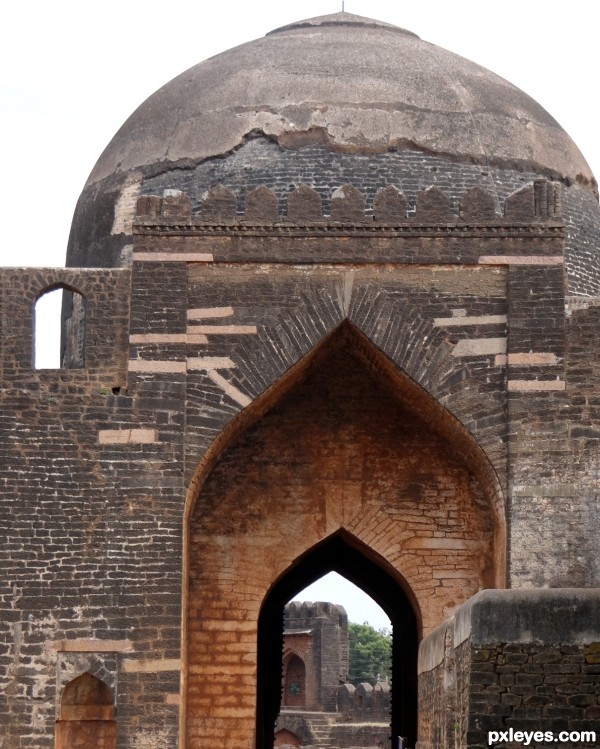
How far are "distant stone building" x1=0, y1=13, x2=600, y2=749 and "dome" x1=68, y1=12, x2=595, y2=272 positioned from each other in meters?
0.05

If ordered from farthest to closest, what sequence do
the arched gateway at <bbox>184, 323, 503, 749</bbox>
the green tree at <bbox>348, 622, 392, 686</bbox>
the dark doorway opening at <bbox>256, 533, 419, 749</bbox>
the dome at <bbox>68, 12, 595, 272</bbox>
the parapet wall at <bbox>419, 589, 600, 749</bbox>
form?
the green tree at <bbox>348, 622, 392, 686</bbox> → the dark doorway opening at <bbox>256, 533, 419, 749</bbox> → the dome at <bbox>68, 12, 595, 272</bbox> → the arched gateway at <bbox>184, 323, 503, 749</bbox> → the parapet wall at <bbox>419, 589, 600, 749</bbox>

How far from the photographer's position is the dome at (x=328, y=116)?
17.2 m

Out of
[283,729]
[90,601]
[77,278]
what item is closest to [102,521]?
[90,601]

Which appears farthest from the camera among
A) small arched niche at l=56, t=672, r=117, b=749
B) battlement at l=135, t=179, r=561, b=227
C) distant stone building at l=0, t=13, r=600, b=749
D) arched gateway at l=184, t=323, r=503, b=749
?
arched gateway at l=184, t=323, r=503, b=749

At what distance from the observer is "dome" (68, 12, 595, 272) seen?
56.5 feet

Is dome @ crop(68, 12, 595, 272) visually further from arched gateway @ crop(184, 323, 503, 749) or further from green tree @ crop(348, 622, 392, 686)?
green tree @ crop(348, 622, 392, 686)

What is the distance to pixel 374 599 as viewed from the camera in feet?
64.8

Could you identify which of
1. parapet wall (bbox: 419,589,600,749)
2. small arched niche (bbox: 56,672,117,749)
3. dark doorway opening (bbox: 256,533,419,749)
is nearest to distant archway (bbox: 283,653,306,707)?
dark doorway opening (bbox: 256,533,419,749)

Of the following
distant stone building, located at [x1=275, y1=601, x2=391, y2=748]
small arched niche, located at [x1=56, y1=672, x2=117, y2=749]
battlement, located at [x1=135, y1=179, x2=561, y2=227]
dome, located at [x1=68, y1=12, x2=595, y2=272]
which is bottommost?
small arched niche, located at [x1=56, y1=672, x2=117, y2=749]

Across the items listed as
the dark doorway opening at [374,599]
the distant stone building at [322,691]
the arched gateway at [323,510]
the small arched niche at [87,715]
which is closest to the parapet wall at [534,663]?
the small arched niche at [87,715]

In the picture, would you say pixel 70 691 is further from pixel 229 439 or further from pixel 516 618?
pixel 516 618

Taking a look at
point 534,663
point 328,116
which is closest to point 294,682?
point 328,116

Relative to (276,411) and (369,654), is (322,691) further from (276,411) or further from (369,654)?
(369,654)

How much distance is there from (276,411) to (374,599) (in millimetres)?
4115
